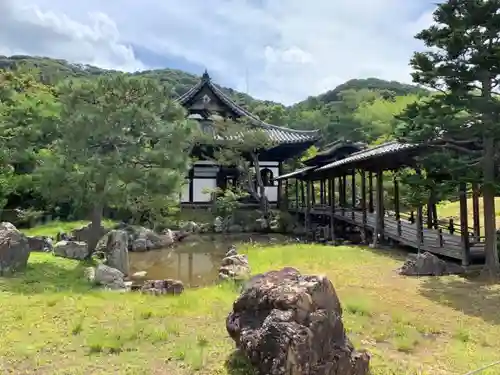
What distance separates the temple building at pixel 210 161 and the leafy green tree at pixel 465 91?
16762mm

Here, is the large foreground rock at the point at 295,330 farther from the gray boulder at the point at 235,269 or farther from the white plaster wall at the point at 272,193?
the white plaster wall at the point at 272,193

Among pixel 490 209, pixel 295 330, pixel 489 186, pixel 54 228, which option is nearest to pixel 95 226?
pixel 295 330

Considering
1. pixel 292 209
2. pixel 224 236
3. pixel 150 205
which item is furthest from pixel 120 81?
pixel 292 209

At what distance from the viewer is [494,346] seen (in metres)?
5.25

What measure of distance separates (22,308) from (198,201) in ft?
66.4

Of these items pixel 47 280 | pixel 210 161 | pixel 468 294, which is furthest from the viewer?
pixel 210 161

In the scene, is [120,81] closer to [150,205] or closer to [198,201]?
[150,205]

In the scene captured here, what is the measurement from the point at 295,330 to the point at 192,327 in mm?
2351

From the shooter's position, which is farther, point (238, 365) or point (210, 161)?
point (210, 161)

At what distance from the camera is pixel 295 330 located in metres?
3.79

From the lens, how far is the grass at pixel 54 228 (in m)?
17.5

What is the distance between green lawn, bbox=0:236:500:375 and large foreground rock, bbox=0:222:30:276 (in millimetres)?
279

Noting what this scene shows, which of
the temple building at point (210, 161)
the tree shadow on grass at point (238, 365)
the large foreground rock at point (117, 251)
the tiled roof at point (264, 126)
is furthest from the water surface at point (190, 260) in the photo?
the tiled roof at point (264, 126)

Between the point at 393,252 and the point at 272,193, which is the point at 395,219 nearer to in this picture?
the point at 393,252
